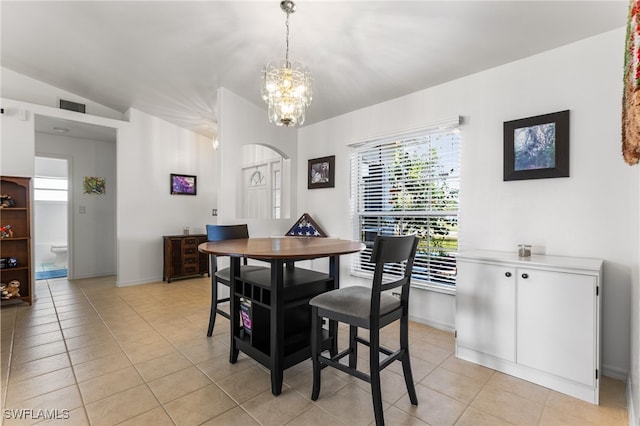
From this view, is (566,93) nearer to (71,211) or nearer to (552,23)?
(552,23)

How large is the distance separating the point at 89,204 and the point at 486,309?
6.09m

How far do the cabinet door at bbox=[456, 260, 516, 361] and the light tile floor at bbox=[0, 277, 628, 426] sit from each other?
0.58ft

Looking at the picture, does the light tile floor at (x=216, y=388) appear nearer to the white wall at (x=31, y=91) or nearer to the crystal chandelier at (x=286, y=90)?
the crystal chandelier at (x=286, y=90)

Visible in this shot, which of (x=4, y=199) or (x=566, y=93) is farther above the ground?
(x=566, y=93)

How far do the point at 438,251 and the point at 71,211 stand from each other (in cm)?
572

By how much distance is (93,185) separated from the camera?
17.1 ft

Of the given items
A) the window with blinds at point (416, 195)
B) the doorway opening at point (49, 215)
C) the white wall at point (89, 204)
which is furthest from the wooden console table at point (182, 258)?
the doorway opening at point (49, 215)

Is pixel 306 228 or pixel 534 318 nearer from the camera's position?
pixel 534 318

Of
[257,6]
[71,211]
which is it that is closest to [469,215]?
[257,6]

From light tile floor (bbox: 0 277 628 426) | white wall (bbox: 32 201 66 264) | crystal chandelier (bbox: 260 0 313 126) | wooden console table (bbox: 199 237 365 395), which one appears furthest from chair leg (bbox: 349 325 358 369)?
white wall (bbox: 32 201 66 264)

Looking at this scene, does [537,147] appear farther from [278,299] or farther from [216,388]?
[216,388]

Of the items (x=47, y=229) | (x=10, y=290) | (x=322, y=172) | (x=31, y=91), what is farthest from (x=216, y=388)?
(x=47, y=229)

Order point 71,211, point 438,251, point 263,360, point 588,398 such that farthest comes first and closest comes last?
point 71,211 < point 438,251 < point 263,360 < point 588,398

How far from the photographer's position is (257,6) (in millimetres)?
2279
